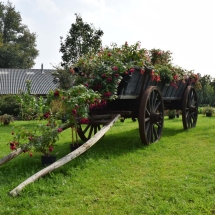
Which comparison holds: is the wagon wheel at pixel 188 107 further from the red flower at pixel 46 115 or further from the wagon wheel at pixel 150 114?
the red flower at pixel 46 115

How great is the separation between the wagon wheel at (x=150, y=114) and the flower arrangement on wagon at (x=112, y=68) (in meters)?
0.39

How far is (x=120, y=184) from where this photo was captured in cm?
359

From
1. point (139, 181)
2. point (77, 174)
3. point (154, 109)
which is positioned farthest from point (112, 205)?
point (154, 109)

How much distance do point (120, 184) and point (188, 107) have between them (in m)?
4.90

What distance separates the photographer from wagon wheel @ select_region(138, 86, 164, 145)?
16.9 ft

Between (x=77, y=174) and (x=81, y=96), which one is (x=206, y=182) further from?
(x=81, y=96)

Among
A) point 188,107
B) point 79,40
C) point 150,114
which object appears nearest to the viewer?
point 150,114

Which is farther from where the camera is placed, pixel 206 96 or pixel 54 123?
pixel 206 96

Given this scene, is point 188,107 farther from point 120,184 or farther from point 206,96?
point 206,96

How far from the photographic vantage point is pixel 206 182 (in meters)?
3.65

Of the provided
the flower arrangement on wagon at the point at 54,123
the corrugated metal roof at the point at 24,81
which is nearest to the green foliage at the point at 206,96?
the corrugated metal roof at the point at 24,81

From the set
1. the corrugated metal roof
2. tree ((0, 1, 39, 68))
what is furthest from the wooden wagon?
Answer: tree ((0, 1, 39, 68))

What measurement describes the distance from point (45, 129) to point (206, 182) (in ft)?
7.94

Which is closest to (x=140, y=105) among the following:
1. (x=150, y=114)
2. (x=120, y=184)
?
(x=150, y=114)
